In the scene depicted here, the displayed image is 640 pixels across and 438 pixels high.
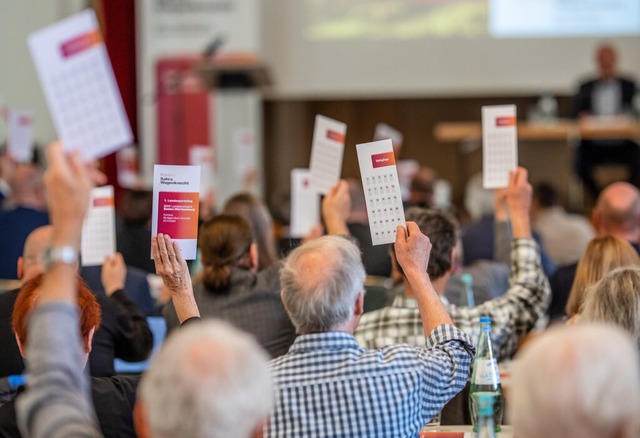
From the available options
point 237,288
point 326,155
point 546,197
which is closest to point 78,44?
point 237,288

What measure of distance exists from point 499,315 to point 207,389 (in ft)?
6.02

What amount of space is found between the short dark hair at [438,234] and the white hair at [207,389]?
68.3 inches

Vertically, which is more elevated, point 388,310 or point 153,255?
point 153,255

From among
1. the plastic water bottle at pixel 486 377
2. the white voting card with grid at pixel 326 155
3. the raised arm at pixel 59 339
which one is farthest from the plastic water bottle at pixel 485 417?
the white voting card with grid at pixel 326 155

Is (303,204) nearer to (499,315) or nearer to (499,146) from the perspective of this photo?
(499,146)

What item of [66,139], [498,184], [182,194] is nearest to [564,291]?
[498,184]

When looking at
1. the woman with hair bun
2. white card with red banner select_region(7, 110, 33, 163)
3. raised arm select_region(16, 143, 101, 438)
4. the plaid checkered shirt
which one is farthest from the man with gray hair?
white card with red banner select_region(7, 110, 33, 163)

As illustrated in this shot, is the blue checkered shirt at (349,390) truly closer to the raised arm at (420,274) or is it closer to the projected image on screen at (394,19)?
the raised arm at (420,274)

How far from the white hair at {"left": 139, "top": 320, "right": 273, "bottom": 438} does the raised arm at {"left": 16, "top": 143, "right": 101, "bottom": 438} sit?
0.42 ft

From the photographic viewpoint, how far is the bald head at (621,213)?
14.5ft

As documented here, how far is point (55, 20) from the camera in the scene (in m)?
10.5

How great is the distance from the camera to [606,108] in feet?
30.0

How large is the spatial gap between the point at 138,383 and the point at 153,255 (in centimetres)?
32

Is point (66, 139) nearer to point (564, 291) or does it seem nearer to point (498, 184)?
point (498, 184)
